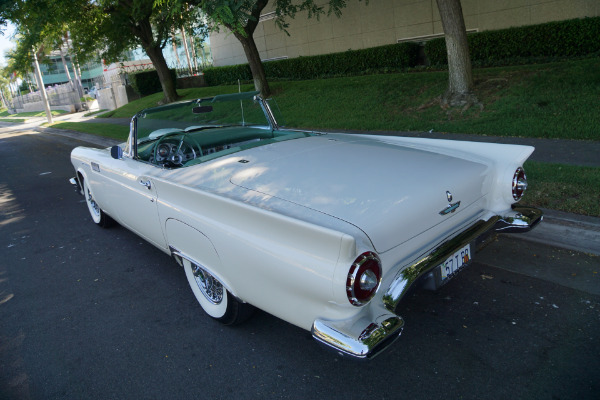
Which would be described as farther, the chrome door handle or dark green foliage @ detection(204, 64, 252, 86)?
dark green foliage @ detection(204, 64, 252, 86)

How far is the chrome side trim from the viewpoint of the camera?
2100mm

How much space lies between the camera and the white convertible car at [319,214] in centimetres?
224

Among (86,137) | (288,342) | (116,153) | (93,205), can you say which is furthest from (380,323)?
(86,137)

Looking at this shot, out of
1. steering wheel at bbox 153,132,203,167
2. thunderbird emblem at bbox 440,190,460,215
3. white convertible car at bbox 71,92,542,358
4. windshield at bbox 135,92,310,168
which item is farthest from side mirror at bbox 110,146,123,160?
thunderbird emblem at bbox 440,190,460,215

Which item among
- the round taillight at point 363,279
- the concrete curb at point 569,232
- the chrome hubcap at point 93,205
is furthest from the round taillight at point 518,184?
the chrome hubcap at point 93,205

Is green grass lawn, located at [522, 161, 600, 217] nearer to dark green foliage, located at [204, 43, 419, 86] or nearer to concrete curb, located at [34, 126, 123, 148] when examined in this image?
dark green foliage, located at [204, 43, 419, 86]

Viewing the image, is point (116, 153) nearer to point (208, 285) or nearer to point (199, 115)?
point (199, 115)

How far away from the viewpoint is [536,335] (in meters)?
2.83

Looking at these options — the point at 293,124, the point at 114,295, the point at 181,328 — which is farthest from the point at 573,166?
the point at 293,124

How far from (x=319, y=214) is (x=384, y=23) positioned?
53.1ft

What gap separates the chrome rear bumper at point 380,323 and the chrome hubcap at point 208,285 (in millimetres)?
1202

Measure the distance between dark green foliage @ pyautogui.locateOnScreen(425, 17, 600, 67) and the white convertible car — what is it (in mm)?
9783

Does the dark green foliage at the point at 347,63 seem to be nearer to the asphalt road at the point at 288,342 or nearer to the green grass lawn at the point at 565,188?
the green grass lawn at the point at 565,188

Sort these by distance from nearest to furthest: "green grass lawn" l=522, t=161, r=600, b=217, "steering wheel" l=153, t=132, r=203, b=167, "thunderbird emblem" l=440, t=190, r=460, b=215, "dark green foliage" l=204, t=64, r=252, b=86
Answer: "thunderbird emblem" l=440, t=190, r=460, b=215 → "steering wheel" l=153, t=132, r=203, b=167 → "green grass lawn" l=522, t=161, r=600, b=217 → "dark green foliage" l=204, t=64, r=252, b=86
